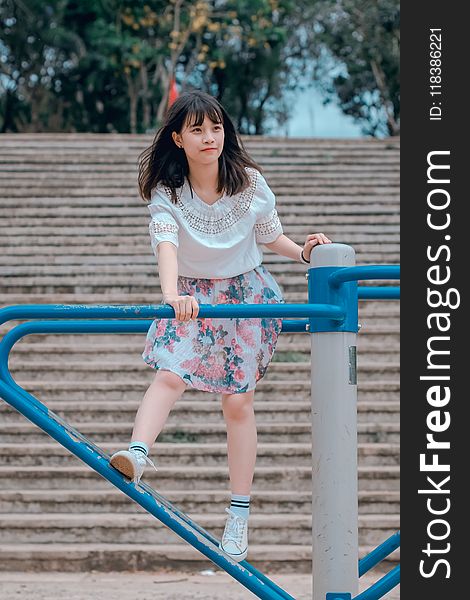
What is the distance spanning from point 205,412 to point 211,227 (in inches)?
114

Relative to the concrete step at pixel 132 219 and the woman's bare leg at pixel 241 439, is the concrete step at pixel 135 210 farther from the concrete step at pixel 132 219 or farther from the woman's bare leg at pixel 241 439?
the woman's bare leg at pixel 241 439

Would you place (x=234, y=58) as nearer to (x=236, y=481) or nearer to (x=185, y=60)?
(x=185, y=60)

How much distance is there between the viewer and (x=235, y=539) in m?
3.05

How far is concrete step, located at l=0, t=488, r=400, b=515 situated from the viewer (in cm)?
525

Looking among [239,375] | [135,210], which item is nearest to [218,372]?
[239,375]

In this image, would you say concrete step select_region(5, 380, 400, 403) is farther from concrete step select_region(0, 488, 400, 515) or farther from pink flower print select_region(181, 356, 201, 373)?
pink flower print select_region(181, 356, 201, 373)

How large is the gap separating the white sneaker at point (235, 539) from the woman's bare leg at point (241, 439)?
9 centimetres

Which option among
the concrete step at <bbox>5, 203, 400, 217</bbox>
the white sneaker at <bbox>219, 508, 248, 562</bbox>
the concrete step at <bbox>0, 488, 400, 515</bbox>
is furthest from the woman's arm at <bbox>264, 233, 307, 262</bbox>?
the concrete step at <bbox>5, 203, 400, 217</bbox>

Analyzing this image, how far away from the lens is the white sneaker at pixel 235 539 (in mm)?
3020

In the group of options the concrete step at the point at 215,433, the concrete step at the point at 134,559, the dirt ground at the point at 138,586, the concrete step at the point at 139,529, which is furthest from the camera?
the concrete step at the point at 215,433

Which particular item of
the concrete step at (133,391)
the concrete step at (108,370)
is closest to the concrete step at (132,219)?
the concrete step at (108,370)

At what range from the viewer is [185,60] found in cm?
1992

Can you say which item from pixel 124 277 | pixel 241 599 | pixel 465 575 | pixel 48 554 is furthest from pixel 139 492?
pixel 124 277

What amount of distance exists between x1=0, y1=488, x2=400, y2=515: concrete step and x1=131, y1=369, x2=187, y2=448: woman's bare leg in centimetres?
230
